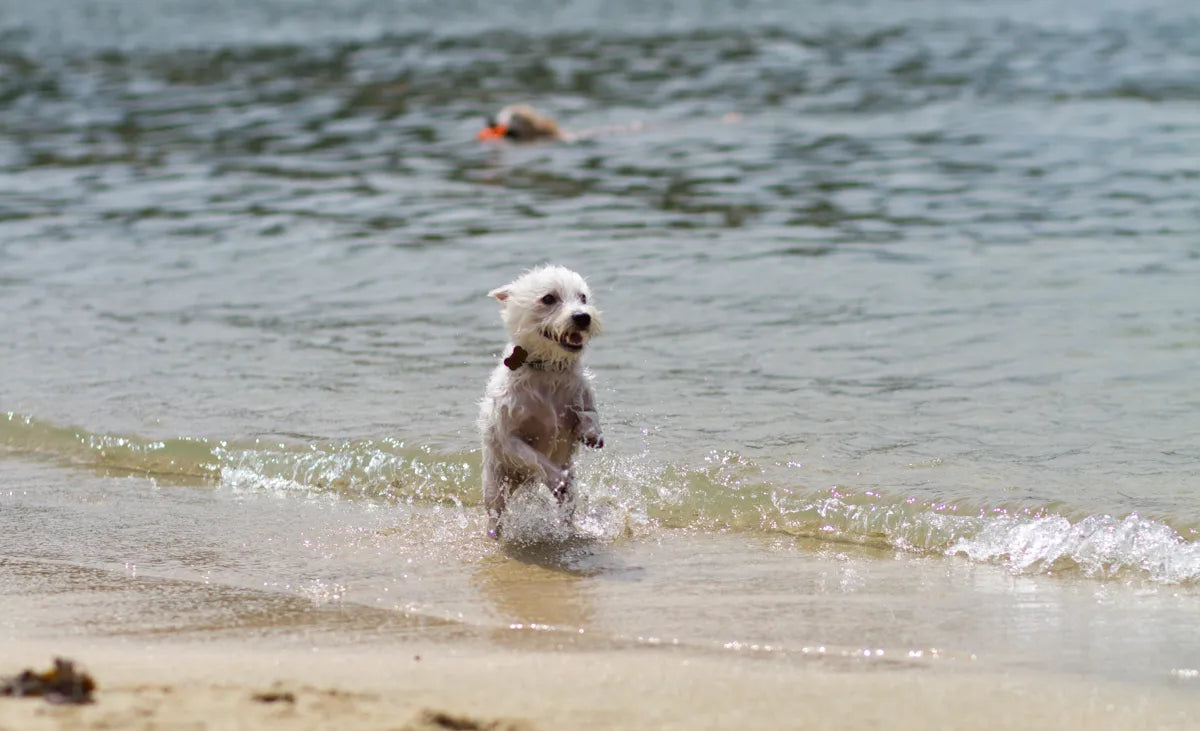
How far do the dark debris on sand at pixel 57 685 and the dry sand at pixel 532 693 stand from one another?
7 centimetres

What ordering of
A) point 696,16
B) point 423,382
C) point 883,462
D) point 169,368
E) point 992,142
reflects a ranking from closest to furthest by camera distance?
point 883,462
point 423,382
point 169,368
point 992,142
point 696,16

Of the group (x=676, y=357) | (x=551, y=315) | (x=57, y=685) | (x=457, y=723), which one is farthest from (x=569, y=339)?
(x=676, y=357)

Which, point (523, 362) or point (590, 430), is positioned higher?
point (523, 362)

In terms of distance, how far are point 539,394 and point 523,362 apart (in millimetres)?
166

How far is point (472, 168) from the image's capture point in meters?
18.7

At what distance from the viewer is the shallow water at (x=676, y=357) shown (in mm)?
6559

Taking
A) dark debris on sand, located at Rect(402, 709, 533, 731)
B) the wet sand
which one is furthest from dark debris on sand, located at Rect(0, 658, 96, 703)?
dark debris on sand, located at Rect(402, 709, 533, 731)

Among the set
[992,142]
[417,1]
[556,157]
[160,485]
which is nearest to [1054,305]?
[160,485]

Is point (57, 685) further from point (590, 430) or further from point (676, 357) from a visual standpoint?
point (676, 357)

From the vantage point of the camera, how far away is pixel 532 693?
4.93 m

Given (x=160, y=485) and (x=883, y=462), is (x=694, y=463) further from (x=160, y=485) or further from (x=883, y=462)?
(x=160, y=485)

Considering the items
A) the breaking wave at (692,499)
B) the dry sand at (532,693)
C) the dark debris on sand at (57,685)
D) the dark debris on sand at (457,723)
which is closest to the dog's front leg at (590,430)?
the breaking wave at (692,499)

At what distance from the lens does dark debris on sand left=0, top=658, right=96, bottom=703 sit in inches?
174

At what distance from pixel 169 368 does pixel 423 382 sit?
1931mm
